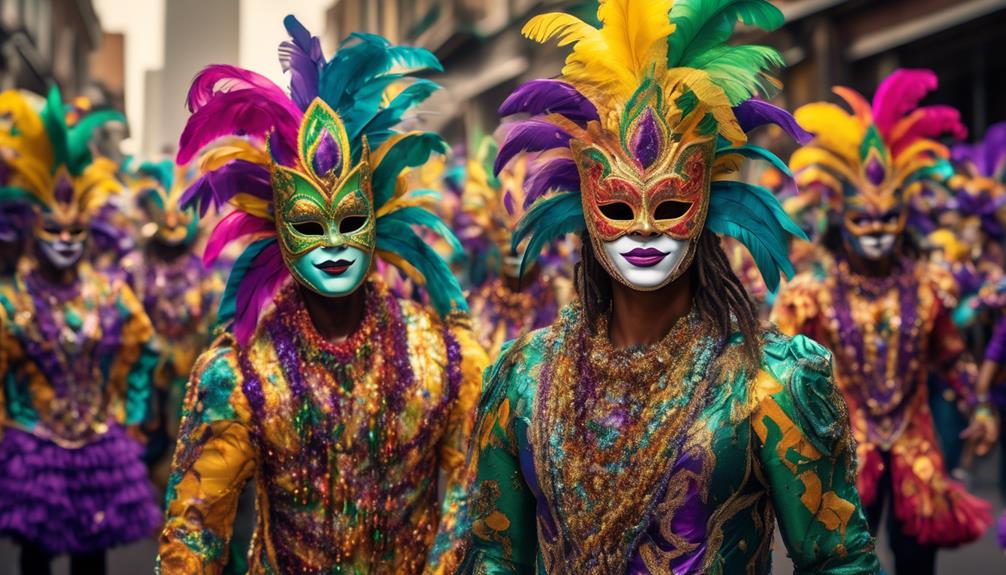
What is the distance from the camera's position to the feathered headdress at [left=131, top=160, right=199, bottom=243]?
11.1 meters

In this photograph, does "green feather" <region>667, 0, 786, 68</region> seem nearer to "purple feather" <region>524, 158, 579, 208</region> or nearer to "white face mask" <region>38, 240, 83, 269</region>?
"purple feather" <region>524, 158, 579, 208</region>

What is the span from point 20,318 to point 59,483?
0.82 meters

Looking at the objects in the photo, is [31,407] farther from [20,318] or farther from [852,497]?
[852,497]

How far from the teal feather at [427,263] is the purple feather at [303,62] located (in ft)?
1.53

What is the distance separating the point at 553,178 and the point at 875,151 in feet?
13.6

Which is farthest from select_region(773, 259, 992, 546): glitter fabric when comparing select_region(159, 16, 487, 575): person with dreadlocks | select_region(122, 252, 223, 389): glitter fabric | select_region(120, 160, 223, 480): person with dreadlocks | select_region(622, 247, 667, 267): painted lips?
select_region(122, 252, 223, 389): glitter fabric

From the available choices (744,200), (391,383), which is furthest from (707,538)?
(391,383)

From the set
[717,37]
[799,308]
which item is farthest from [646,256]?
[799,308]

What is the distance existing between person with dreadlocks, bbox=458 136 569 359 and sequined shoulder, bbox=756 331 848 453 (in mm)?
5794

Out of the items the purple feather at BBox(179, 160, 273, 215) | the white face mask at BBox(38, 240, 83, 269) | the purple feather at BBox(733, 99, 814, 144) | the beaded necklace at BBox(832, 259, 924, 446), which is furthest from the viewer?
the white face mask at BBox(38, 240, 83, 269)

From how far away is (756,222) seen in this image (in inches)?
142

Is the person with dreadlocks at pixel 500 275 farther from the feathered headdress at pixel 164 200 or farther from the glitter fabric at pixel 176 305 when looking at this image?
the feathered headdress at pixel 164 200

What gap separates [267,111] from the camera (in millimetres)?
4996

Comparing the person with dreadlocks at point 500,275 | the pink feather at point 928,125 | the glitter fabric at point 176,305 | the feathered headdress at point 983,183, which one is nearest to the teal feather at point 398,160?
the pink feather at point 928,125
